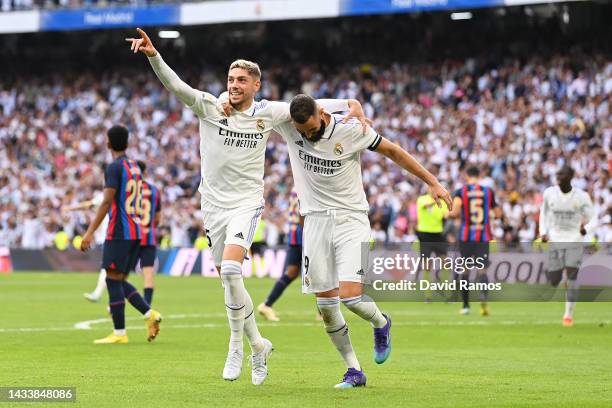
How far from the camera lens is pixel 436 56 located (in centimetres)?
3991

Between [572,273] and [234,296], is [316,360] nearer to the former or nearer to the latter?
[234,296]

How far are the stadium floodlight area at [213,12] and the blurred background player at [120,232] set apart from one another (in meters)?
22.6

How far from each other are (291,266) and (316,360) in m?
6.14

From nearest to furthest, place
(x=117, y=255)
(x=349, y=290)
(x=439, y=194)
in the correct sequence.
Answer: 1. (x=439, y=194)
2. (x=349, y=290)
3. (x=117, y=255)

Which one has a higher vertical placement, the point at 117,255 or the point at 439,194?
the point at 439,194

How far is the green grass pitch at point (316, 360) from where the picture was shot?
387 inches

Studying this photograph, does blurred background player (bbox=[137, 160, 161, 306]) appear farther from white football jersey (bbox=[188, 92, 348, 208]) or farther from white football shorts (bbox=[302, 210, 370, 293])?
white football shorts (bbox=[302, 210, 370, 293])

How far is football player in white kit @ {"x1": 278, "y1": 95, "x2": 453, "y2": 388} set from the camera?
1039cm

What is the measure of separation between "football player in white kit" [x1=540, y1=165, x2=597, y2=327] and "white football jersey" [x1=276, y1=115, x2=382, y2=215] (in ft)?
27.0

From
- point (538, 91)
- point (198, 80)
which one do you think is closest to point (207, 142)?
point (538, 91)

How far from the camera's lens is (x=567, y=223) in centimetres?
1834

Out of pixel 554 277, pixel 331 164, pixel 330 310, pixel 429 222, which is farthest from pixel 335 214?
pixel 429 222

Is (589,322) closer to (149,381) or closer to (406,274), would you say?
(406,274)

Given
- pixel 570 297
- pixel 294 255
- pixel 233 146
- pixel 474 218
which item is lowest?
pixel 570 297
